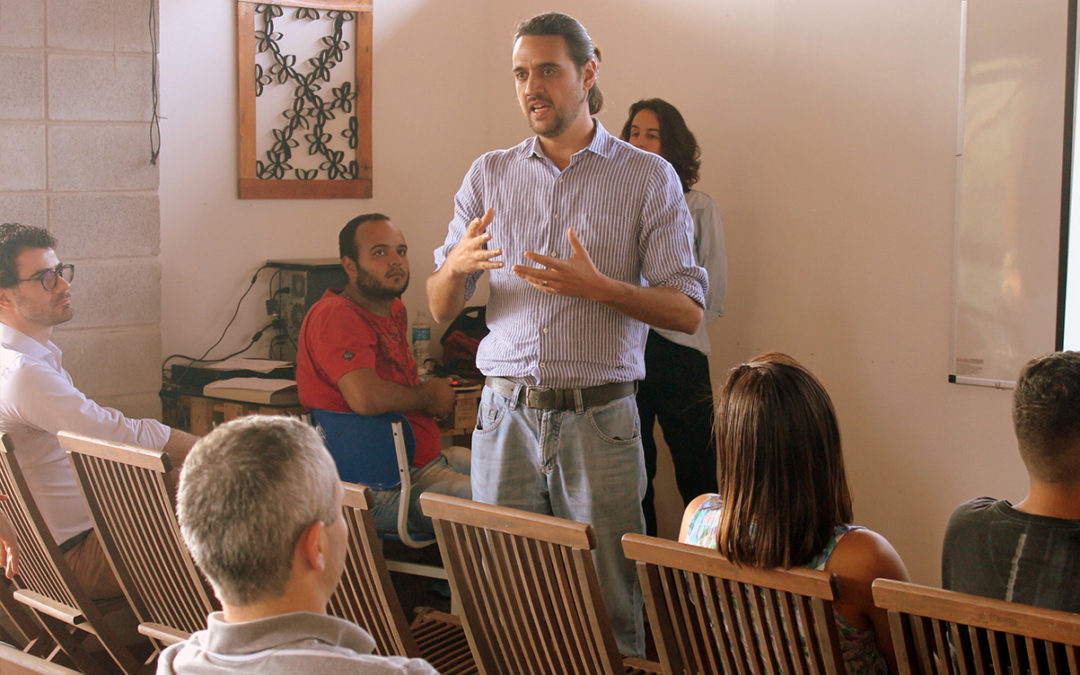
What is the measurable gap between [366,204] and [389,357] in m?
1.43

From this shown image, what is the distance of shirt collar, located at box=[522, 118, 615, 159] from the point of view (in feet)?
8.04

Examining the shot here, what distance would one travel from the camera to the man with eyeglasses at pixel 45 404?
2.82m

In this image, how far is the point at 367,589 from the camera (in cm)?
205

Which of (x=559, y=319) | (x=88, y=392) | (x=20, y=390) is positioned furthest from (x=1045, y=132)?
(x=88, y=392)

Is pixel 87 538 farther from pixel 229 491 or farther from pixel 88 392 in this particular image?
pixel 229 491

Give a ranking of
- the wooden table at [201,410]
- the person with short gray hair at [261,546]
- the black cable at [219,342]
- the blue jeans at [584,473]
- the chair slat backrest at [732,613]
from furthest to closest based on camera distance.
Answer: the black cable at [219,342] < the wooden table at [201,410] < the blue jeans at [584,473] < the chair slat backrest at [732,613] < the person with short gray hair at [261,546]

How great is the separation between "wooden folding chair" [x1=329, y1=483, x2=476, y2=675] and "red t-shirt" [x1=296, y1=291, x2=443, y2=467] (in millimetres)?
1164

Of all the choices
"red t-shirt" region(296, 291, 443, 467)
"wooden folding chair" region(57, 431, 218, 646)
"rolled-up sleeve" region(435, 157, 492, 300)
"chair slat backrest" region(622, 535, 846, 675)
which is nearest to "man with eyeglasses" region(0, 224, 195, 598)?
"wooden folding chair" region(57, 431, 218, 646)

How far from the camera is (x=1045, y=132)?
322cm

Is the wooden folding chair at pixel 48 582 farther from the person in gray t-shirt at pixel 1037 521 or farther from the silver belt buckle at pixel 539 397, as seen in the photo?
the person in gray t-shirt at pixel 1037 521

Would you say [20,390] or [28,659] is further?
[20,390]

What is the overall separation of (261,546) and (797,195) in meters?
3.12

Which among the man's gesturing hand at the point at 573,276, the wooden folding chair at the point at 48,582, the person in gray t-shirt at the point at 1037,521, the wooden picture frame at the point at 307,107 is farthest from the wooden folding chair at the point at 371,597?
the wooden picture frame at the point at 307,107

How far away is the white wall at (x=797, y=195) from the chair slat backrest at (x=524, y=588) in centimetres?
213
